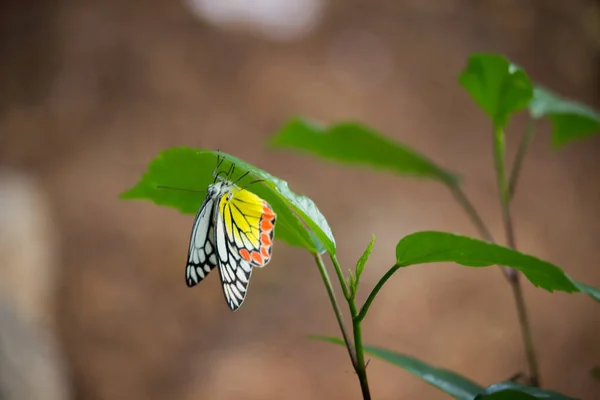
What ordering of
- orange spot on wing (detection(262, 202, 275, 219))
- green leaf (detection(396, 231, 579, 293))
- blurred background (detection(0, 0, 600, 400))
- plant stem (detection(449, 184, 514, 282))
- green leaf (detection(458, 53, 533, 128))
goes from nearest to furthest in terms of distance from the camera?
1. green leaf (detection(396, 231, 579, 293))
2. orange spot on wing (detection(262, 202, 275, 219))
3. green leaf (detection(458, 53, 533, 128))
4. plant stem (detection(449, 184, 514, 282))
5. blurred background (detection(0, 0, 600, 400))

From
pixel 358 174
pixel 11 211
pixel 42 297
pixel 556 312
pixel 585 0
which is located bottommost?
pixel 556 312

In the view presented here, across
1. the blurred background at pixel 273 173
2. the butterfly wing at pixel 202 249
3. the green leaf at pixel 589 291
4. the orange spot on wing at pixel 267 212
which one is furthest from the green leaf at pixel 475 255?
the blurred background at pixel 273 173

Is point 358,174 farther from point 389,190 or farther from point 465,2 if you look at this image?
point 465,2

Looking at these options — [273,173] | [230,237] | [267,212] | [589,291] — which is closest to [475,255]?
[589,291]

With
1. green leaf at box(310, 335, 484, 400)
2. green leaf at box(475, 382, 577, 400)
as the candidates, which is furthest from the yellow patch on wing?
green leaf at box(475, 382, 577, 400)

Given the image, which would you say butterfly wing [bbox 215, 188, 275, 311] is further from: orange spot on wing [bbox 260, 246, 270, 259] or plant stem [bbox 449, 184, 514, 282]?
plant stem [bbox 449, 184, 514, 282]

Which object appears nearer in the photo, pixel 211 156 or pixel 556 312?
pixel 211 156

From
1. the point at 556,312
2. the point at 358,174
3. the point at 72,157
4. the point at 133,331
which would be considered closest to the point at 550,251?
the point at 556,312
